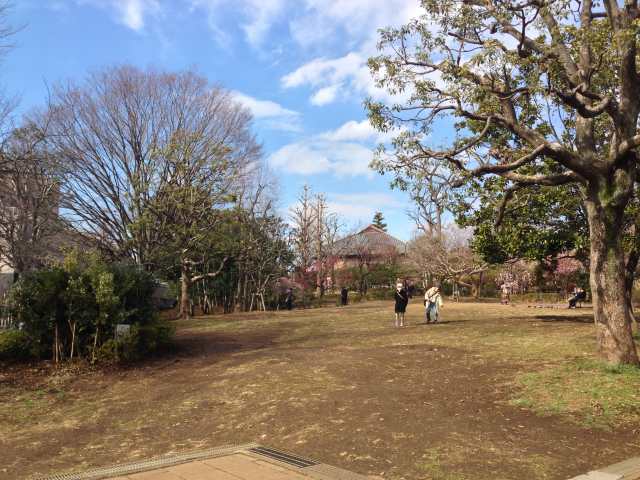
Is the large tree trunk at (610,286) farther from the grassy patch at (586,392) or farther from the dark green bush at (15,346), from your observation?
the dark green bush at (15,346)

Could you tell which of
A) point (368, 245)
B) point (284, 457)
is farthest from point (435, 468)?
point (368, 245)

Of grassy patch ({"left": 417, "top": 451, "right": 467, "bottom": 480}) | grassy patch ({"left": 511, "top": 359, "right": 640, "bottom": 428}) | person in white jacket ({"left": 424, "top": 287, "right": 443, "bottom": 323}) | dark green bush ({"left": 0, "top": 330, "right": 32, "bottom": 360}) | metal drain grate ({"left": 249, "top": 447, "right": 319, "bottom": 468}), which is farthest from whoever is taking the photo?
person in white jacket ({"left": 424, "top": 287, "right": 443, "bottom": 323})

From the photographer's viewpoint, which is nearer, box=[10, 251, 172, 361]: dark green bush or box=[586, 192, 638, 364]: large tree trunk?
box=[586, 192, 638, 364]: large tree trunk

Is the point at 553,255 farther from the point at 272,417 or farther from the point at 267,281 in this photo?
the point at 267,281

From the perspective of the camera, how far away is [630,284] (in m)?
14.7

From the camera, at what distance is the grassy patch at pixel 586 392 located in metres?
6.86

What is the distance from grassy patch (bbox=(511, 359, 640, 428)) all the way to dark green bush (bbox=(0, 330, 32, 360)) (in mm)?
10208

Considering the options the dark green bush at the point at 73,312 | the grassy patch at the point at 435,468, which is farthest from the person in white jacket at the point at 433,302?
the grassy patch at the point at 435,468

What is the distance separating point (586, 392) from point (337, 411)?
3.70m

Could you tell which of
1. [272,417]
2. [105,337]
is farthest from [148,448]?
[105,337]

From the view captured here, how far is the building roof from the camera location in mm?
49469

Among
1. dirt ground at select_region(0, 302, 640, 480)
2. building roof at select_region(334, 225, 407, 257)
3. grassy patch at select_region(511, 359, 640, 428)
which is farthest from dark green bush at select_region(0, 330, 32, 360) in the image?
building roof at select_region(334, 225, 407, 257)

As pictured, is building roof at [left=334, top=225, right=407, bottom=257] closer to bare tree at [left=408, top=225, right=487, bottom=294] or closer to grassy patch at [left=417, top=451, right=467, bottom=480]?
bare tree at [left=408, top=225, right=487, bottom=294]

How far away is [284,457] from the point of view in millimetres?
5547
